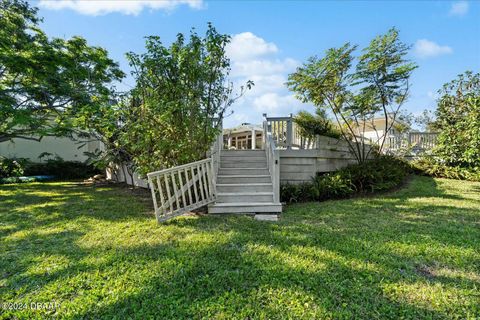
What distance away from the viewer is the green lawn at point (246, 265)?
1939 mm

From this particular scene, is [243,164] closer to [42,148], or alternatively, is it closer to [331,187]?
[331,187]

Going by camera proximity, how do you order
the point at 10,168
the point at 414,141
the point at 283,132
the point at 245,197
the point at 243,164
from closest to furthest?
1. the point at 245,197
2. the point at 243,164
3. the point at 283,132
4. the point at 414,141
5. the point at 10,168

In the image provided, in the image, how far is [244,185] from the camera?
5516 mm

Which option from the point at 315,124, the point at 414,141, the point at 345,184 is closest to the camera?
the point at 345,184

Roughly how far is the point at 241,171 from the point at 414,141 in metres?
9.33

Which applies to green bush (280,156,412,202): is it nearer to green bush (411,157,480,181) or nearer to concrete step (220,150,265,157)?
concrete step (220,150,265,157)

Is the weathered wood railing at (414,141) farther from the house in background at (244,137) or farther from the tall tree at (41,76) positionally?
the tall tree at (41,76)

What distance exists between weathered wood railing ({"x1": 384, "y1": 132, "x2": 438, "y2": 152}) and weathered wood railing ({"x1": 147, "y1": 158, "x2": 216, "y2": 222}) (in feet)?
32.3

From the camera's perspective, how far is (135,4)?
646 centimetres

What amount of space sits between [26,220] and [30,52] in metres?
5.84

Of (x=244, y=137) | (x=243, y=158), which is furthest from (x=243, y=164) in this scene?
A: (x=244, y=137)

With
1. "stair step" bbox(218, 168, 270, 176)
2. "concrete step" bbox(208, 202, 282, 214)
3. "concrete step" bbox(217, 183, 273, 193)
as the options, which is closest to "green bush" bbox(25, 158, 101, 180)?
"stair step" bbox(218, 168, 270, 176)

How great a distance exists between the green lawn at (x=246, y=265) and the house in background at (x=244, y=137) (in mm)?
7645

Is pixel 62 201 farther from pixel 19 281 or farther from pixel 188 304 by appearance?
pixel 188 304
